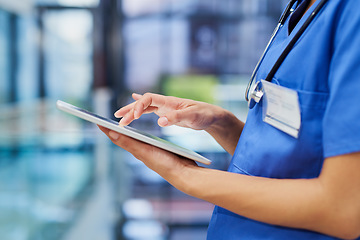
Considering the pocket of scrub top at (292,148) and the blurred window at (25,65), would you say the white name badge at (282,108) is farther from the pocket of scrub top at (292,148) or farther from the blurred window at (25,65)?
the blurred window at (25,65)

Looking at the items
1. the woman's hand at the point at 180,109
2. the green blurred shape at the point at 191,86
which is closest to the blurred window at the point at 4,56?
the woman's hand at the point at 180,109

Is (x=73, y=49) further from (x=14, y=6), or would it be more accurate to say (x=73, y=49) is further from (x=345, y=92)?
(x=345, y=92)

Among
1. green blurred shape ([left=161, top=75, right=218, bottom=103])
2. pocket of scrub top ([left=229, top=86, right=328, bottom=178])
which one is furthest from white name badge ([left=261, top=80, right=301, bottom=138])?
green blurred shape ([left=161, top=75, right=218, bottom=103])

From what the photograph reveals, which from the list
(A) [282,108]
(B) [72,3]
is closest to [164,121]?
(A) [282,108]

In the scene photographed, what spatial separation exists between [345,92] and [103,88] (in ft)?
21.2

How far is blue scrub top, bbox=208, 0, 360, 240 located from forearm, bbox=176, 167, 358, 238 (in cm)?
5

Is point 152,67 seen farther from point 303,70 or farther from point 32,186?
point 303,70

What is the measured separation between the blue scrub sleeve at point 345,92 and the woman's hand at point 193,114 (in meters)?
0.29

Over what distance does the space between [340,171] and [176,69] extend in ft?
22.0

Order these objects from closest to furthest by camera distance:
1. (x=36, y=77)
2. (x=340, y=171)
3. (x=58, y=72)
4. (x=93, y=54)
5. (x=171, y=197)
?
(x=340, y=171), (x=36, y=77), (x=171, y=197), (x=58, y=72), (x=93, y=54)

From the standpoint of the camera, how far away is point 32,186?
1.94m

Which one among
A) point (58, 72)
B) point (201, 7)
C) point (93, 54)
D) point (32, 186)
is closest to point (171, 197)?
point (32, 186)

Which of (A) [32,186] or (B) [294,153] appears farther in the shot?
(A) [32,186]

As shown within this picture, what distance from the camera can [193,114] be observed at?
732mm
